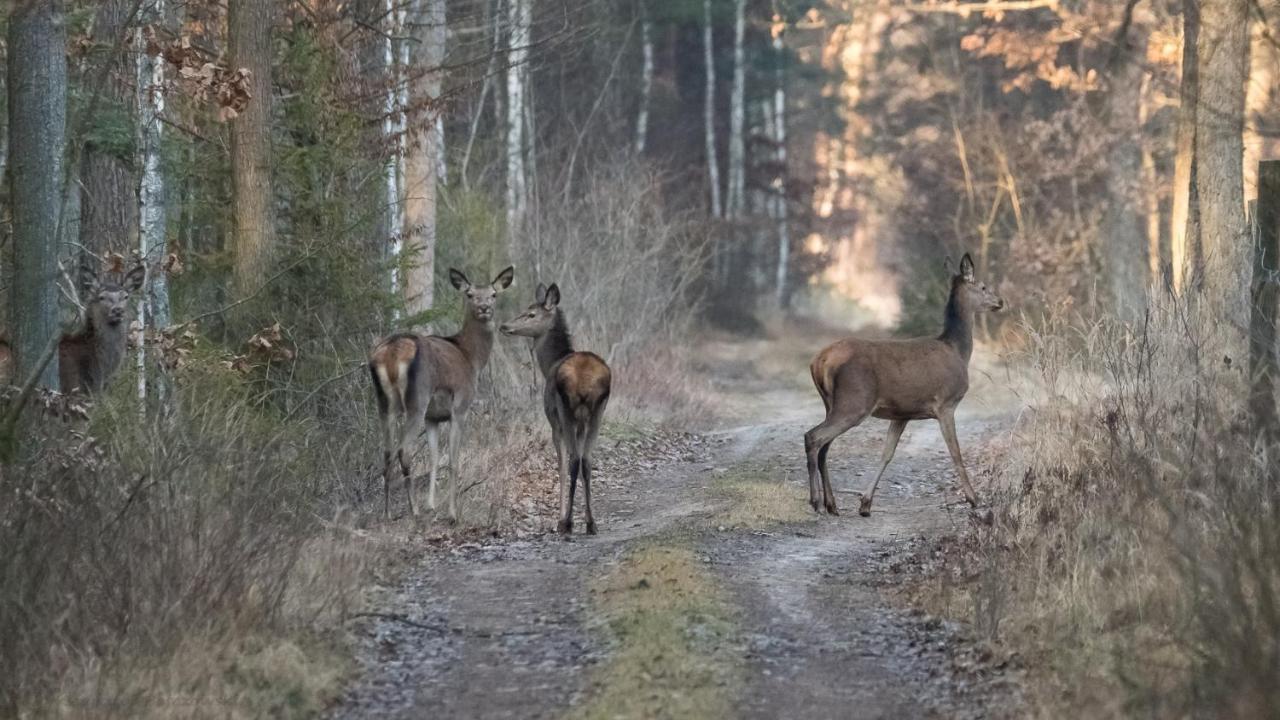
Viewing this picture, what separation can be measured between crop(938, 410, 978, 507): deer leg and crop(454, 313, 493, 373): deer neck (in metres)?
4.08

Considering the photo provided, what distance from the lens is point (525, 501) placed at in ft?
48.6

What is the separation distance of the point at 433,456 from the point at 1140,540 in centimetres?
625

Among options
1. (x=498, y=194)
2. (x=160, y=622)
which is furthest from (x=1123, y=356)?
(x=498, y=194)

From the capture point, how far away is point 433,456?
13.7 meters

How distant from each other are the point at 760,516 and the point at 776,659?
505cm

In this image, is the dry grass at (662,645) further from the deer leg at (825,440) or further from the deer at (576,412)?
the deer leg at (825,440)

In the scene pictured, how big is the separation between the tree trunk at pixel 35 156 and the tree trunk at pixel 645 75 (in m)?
32.2

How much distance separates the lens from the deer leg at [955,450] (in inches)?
551

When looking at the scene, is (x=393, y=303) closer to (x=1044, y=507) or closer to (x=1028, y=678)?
(x=1044, y=507)

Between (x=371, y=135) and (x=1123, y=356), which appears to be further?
(x=371, y=135)

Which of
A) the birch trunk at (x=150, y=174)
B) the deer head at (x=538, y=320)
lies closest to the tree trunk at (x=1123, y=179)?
the deer head at (x=538, y=320)

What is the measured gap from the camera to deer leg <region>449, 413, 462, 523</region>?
1324 centimetres

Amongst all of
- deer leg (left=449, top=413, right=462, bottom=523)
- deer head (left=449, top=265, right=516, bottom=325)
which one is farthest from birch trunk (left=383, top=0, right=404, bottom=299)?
deer leg (left=449, top=413, right=462, bottom=523)

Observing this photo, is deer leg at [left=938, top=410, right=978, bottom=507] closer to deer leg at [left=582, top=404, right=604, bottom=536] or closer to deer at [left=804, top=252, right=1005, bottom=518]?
deer at [left=804, top=252, right=1005, bottom=518]
